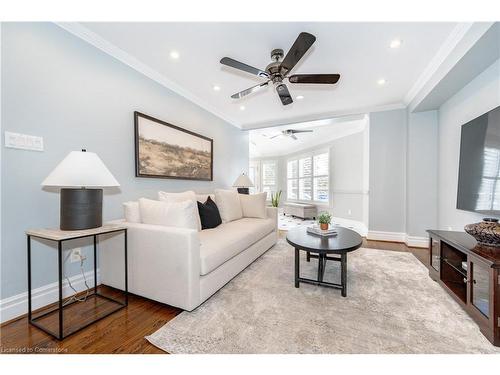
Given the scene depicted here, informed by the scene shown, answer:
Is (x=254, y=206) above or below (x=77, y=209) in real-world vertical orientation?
below

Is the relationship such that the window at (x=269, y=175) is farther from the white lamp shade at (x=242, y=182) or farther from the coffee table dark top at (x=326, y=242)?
the coffee table dark top at (x=326, y=242)

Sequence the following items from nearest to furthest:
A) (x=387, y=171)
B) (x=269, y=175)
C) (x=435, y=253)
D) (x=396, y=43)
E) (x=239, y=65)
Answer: (x=239, y=65) → (x=396, y=43) → (x=435, y=253) → (x=387, y=171) → (x=269, y=175)

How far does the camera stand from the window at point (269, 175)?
8.95 m

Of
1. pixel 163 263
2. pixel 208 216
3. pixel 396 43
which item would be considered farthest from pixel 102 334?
pixel 396 43

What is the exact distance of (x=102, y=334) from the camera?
141 cm

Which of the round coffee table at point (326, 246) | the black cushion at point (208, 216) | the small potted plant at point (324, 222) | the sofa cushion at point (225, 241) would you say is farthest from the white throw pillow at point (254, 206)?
the small potted plant at point (324, 222)

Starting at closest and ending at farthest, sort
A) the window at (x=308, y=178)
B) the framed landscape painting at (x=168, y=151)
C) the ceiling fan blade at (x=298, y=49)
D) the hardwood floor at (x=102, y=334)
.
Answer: the hardwood floor at (x=102, y=334) < the ceiling fan blade at (x=298, y=49) < the framed landscape painting at (x=168, y=151) < the window at (x=308, y=178)

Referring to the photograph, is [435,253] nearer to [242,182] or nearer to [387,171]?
[387,171]

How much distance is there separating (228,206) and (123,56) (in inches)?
86.9

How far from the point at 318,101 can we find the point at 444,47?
1.72 m

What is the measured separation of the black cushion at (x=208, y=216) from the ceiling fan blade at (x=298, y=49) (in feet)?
5.90

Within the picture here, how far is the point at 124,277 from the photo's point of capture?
194 cm

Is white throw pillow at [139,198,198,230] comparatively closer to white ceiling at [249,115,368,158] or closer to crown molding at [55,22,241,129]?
crown molding at [55,22,241,129]

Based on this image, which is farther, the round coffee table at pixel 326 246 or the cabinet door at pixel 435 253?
the cabinet door at pixel 435 253
